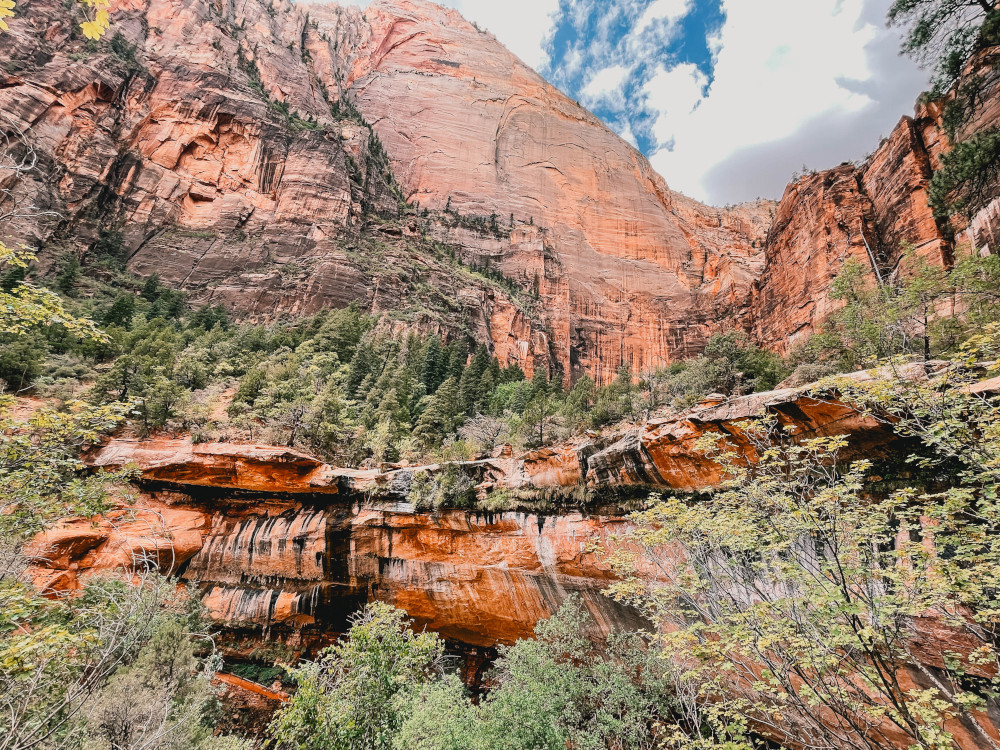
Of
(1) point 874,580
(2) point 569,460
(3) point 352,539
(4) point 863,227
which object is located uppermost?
(4) point 863,227

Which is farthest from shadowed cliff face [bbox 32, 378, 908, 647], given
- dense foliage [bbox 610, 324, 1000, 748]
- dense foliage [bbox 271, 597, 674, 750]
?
dense foliage [bbox 610, 324, 1000, 748]

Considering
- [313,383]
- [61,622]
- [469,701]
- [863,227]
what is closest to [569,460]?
[469,701]

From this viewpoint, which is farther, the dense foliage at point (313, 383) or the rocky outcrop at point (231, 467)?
the dense foliage at point (313, 383)

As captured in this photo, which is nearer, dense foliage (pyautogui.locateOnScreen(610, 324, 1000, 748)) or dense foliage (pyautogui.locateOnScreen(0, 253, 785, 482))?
dense foliage (pyautogui.locateOnScreen(610, 324, 1000, 748))

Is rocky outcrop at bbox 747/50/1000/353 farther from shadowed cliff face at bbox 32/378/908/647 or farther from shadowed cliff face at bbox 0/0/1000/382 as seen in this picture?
shadowed cliff face at bbox 32/378/908/647

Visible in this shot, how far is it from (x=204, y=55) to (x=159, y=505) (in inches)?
2771

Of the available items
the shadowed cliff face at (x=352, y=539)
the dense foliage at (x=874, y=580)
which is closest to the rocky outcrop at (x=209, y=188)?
the shadowed cliff face at (x=352, y=539)

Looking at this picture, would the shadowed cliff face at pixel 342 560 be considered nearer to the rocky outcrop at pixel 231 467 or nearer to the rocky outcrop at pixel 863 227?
the rocky outcrop at pixel 231 467

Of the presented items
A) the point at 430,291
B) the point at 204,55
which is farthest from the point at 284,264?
the point at 204,55

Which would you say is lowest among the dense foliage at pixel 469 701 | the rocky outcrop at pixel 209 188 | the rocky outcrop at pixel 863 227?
the dense foliage at pixel 469 701

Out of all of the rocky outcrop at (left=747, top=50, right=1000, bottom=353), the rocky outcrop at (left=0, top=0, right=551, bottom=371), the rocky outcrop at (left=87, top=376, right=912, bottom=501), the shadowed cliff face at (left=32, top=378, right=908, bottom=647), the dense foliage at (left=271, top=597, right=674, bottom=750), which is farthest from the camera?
the rocky outcrop at (left=0, top=0, right=551, bottom=371)

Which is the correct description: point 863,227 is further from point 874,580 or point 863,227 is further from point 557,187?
point 557,187

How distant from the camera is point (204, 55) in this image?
61156 mm

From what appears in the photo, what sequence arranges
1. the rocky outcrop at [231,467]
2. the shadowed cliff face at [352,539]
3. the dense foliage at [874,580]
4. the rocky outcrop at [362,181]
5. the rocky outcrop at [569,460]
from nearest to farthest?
1. the dense foliage at [874,580]
2. the rocky outcrop at [569,460]
3. the shadowed cliff face at [352,539]
4. the rocky outcrop at [231,467]
5. the rocky outcrop at [362,181]
